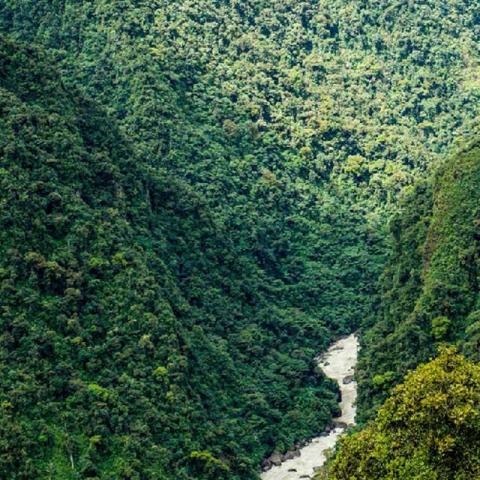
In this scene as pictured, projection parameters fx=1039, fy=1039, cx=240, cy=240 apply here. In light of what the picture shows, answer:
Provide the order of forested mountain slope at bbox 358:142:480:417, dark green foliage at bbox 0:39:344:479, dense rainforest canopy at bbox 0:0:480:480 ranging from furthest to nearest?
forested mountain slope at bbox 358:142:480:417 < dense rainforest canopy at bbox 0:0:480:480 < dark green foliage at bbox 0:39:344:479

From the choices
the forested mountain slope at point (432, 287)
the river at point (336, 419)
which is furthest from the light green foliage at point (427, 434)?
the river at point (336, 419)

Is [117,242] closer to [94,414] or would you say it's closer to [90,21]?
[94,414]

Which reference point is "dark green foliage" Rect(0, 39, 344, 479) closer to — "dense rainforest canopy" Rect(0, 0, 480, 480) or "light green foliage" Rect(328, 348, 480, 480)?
"dense rainforest canopy" Rect(0, 0, 480, 480)

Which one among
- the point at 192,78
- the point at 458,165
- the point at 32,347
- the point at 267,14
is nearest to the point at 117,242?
the point at 32,347

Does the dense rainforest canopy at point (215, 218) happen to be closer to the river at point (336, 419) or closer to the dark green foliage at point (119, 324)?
the dark green foliage at point (119, 324)

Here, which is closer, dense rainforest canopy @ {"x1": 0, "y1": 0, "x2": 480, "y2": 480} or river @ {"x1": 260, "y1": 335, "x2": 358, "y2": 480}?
dense rainforest canopy @ {"x1": 0, "y1": 0, "x2": 480, "y2": 480}

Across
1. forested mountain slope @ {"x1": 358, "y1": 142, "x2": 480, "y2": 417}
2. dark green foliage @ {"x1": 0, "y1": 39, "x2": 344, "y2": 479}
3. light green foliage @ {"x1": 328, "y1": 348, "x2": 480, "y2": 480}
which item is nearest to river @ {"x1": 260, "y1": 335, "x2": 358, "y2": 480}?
dark green foliage @ {"x1": 0, "y1": 39, "x2": 344, "y2": 479}

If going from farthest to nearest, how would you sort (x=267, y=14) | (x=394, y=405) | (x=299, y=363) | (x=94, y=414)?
1. (x=267, y=14)
2. (x=299, y=363)
3. (x=94, y=414)
4. (x=394, y=405)
